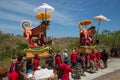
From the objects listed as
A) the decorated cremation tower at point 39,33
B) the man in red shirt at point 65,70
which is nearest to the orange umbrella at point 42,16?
the decorated cremation tower at point 39,33

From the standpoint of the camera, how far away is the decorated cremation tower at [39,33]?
2019 cm

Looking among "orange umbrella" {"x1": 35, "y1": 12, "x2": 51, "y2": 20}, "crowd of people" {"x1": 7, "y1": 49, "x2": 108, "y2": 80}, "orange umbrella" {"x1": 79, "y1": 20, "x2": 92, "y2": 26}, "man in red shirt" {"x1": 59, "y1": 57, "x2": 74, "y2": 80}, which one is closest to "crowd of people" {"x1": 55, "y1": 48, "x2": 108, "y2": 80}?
"crowd of people" {"x1": 7, "y1": 49, "x2": 108, "y2": 80}

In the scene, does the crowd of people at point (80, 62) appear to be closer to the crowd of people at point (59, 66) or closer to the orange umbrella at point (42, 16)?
the crowd of people at point (59, 66)

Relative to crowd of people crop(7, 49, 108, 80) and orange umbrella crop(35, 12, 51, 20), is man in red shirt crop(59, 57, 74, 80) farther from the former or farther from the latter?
orange umbrella crop(35, 12, 51, 20)

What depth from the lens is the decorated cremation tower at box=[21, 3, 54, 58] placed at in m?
20.2

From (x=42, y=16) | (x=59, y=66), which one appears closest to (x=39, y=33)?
(x=42, y=16)

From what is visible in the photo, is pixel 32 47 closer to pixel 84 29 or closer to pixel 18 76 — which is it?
pixel 84 29

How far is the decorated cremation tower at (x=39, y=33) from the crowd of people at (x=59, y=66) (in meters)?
0.59

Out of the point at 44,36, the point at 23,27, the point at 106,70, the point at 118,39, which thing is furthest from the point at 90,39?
the point at 118,39

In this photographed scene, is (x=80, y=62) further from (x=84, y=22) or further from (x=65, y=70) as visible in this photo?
(x=65, y=70)

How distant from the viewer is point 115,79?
791 inches

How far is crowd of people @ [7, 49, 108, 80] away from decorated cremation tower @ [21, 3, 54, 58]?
592 mm

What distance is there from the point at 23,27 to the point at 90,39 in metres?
6.63

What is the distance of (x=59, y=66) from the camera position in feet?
45.3
